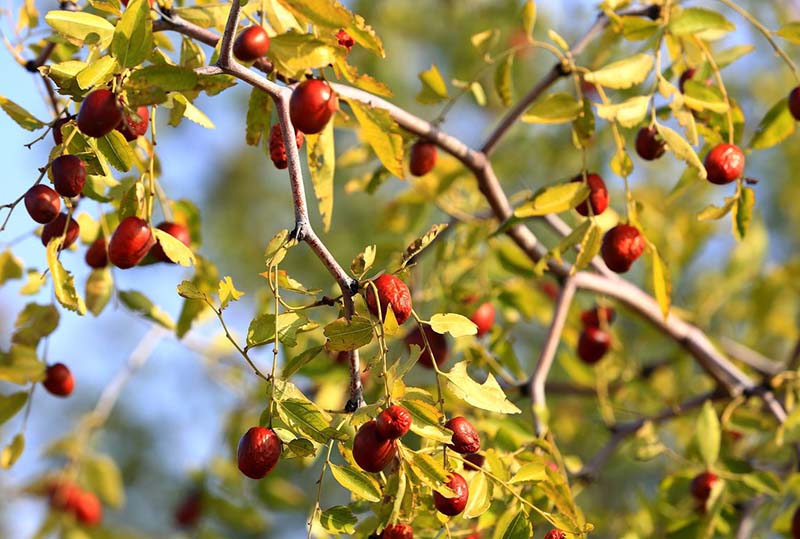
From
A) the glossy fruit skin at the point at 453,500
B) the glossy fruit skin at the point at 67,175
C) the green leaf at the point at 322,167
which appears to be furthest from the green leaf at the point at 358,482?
the glossy fruit skin at the point at 67,175

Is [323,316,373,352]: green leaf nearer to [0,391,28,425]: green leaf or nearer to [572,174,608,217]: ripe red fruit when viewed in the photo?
[572,174,608,217]: ripe red fruit

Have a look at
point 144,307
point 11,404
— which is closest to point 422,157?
point 144,307

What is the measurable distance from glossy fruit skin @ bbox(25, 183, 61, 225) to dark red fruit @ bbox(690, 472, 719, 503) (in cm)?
108

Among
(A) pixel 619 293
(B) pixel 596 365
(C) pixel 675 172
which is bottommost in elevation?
(C) pixel 675 172

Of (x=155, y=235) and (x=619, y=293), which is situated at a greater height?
(x=155, y=235)

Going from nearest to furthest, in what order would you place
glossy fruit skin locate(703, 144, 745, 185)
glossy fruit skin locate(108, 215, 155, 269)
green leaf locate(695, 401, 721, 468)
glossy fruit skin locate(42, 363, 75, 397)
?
glossy fruit skin locate(108, 215, 155, 269)
glossy fruit skin locate(703, 144, 745, 185)
glossy fruit skin locate(42, 363, 75, 397)
green leaf locate(695, 401, 721, 468)

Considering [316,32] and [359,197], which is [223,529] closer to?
[359,197]

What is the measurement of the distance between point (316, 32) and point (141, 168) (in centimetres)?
43

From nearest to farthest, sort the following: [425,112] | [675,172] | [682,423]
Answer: [682,423], [675,172], [425,112]

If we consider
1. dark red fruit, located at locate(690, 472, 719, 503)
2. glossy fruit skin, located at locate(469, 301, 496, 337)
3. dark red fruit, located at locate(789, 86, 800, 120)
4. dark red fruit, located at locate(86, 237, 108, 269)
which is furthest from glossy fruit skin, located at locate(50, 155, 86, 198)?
dark red fruit, located at locate(690, 472, 719, 503)

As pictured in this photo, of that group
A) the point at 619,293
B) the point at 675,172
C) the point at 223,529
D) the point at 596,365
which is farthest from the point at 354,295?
the point at 675,172

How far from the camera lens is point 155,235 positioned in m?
1.14

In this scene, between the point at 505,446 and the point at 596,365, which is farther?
the point at 596,365

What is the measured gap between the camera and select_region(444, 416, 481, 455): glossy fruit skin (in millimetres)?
1021
